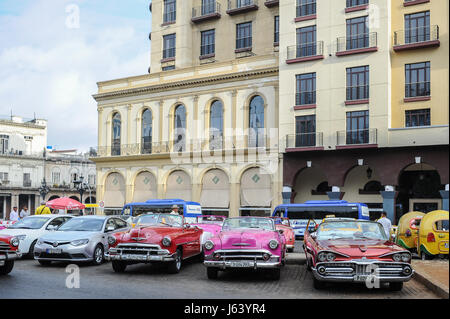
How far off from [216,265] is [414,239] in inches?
359

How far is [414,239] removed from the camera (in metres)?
18.3

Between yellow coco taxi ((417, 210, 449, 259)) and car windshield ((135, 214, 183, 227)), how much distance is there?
7.52 meters

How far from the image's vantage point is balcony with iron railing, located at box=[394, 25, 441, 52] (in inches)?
1208

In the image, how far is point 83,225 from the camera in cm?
1658

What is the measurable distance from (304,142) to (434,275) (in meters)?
21.9

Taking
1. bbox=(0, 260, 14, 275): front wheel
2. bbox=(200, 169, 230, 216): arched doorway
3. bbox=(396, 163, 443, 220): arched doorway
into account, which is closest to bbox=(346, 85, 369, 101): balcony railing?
bbox=(396, 163, 443, 220): arched doorway

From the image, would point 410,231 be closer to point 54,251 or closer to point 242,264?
point 242,264

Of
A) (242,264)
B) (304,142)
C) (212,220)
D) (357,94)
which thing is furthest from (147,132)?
(242,264)

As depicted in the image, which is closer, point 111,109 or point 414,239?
point 414,239

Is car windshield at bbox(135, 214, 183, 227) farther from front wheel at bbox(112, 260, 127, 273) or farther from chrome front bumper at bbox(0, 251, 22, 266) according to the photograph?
chrome front bumper at bbox(0, 251, 22, 266)

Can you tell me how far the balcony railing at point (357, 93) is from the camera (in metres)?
32.1
